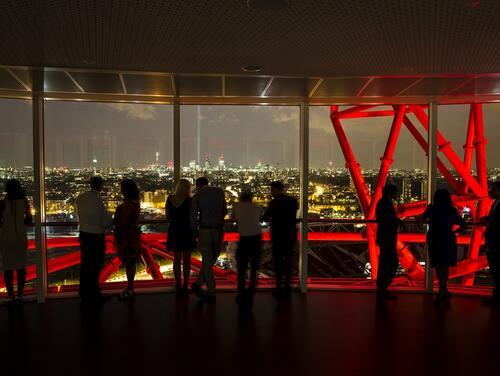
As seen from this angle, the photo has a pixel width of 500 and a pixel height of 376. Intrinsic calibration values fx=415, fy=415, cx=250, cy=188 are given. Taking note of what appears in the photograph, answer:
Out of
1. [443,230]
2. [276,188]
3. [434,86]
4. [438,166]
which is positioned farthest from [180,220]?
[438,166]

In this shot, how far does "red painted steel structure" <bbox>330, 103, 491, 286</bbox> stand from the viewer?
26.0 ft

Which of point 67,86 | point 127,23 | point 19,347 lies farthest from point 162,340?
point 67,86

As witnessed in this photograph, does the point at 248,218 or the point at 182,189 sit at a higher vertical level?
the point at 182,189

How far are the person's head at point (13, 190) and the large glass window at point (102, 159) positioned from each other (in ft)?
2.52

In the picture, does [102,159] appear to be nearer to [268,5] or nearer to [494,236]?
[268,5]

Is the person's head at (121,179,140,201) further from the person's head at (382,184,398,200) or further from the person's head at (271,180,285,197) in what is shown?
the person's head at (382,184,398,200)

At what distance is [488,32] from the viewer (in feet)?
11.5

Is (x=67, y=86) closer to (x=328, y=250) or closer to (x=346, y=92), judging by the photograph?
(x=346, y=92)

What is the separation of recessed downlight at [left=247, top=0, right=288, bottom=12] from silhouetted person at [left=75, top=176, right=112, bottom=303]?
3.43 metres

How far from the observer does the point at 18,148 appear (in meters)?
6.00

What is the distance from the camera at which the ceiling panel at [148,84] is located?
17.0 ft

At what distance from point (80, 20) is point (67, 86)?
264 cm

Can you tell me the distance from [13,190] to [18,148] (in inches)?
36.1

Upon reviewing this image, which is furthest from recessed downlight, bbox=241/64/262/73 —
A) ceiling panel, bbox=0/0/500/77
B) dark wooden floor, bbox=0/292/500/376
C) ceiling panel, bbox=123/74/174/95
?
dark wooden floor, bbox=0/292/500/376
